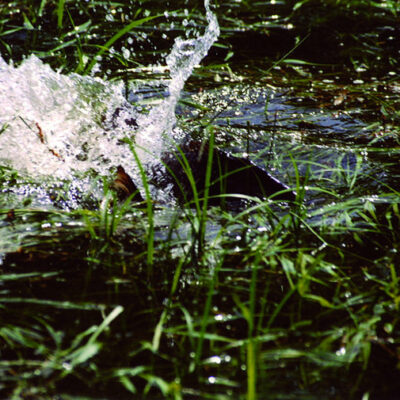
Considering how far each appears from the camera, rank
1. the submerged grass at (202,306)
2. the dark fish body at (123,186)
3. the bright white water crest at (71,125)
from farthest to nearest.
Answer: the bright white water crest at (71,125) < the dark fish body at (123,186) < the submerged grass at (202,306)

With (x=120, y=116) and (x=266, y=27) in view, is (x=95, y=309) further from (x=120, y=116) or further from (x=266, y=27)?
(x=266, y=27)

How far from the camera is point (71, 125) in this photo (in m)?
2.92

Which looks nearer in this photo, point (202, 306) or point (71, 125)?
point (202, 306)

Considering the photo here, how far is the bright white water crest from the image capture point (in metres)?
2.65

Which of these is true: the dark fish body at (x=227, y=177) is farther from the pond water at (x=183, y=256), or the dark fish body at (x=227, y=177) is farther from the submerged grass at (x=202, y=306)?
the submerged grass at (x=202, y=306)

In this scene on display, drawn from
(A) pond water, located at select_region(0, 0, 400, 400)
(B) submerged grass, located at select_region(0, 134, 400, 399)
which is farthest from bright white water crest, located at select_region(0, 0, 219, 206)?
(B) submerged grass, located at select_region(0, 134, 400, 399)

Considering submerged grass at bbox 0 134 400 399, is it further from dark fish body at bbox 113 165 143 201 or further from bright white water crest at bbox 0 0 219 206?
bright white water crest at bbox 0 0 219 206

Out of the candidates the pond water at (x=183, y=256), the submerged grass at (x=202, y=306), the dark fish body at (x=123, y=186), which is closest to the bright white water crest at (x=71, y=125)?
the pond water at (x=183, y=256)

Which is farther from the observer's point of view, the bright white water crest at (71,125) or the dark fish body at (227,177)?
the bright white water crest at (71,125)

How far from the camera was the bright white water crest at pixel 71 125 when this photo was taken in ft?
8.70

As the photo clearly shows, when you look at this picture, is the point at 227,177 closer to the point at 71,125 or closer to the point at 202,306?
the point at 71,125

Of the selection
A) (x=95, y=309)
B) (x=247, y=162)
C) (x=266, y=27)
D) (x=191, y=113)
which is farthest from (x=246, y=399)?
(x=266, y=27)

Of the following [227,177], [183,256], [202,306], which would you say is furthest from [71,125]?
[202,306]

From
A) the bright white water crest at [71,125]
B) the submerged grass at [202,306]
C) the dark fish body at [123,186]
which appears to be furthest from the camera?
the bright white water crest at [71,125]
